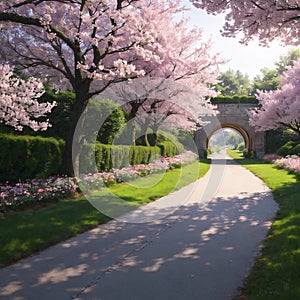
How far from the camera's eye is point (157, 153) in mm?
24000

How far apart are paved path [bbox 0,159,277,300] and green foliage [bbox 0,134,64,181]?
178 inches

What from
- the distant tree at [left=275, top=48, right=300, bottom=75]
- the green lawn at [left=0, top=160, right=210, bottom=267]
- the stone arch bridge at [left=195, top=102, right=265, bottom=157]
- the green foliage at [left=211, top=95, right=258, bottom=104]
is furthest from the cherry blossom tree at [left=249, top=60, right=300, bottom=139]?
the distant tree at [left=275, top=48, right=300, bottom=75]

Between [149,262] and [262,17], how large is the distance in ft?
27.0

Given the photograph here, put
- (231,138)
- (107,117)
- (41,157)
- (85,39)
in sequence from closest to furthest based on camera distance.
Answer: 1. (41,157)
2. (85,39)
3. (107,117)
4. (231,138)

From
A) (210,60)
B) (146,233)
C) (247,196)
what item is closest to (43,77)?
(210,60)

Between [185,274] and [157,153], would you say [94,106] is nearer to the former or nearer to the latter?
[157,153]

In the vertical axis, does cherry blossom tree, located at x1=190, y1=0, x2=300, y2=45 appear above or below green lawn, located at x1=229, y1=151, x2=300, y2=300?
above

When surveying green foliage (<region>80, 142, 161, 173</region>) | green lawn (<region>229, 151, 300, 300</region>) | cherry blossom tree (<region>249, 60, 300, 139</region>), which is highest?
cherry blossom tree (<region>249, 60, 300, 139</region>)

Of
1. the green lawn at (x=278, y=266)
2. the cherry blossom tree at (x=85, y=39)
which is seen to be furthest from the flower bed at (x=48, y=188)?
the green lawn at (x=278, y=266)

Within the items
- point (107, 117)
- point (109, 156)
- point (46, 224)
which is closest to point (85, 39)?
point (107, 117)

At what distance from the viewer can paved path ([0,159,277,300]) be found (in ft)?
12.9

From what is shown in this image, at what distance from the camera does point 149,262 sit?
16.3 ft

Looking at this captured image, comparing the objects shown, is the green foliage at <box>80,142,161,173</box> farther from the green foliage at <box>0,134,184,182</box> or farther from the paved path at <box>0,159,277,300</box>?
the paved path at <box>0,159,277,300</box>

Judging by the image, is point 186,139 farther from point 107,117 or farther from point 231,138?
point 231,138
